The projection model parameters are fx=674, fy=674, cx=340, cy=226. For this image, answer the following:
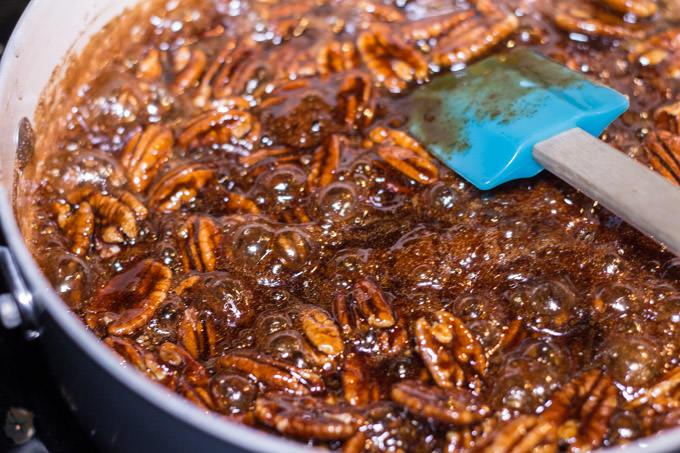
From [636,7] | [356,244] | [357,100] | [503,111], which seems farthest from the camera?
[636,7]

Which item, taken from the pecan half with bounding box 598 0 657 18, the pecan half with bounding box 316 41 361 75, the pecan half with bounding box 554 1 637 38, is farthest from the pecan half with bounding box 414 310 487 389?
the pecan half with bounding box 598 0 657 18

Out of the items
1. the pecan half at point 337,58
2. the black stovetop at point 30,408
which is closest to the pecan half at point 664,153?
the pecan half at point 337,58

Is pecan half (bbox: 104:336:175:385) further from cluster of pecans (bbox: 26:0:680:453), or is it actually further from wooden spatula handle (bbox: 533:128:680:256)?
wooden spatula handle (bbox: 533:128:680:256)

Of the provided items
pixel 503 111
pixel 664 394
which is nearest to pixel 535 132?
pixel 503 111

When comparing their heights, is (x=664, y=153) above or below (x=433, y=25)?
below

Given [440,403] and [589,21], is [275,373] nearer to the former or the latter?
[440,403]

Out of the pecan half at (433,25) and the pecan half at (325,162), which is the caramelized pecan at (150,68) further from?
the pecan half at (433,25)
